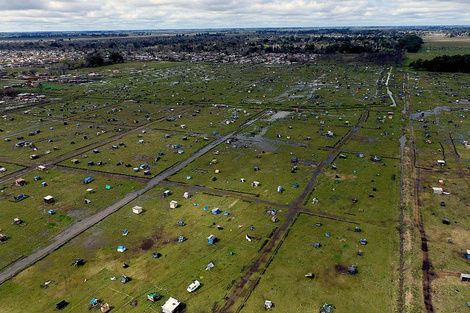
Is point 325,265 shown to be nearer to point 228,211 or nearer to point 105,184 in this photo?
point 228,211

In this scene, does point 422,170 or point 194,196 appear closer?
point 194,196

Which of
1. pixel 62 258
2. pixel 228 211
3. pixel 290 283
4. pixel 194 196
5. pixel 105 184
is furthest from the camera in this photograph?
pixel 105 184

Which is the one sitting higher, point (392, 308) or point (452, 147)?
point (452, 147)

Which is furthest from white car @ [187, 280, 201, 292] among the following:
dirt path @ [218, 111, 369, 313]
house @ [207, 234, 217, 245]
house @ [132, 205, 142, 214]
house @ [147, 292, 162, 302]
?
house @ [132, 205, 142, 214]

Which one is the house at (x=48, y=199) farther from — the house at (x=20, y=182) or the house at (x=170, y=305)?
the house at (x=170, y=305)

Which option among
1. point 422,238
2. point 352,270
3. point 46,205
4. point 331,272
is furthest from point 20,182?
point 422,238

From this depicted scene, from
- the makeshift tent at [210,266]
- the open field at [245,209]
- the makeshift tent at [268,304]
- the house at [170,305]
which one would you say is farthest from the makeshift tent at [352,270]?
the house at [170,305]

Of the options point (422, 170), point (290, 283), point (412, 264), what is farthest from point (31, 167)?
point (422, 170)
